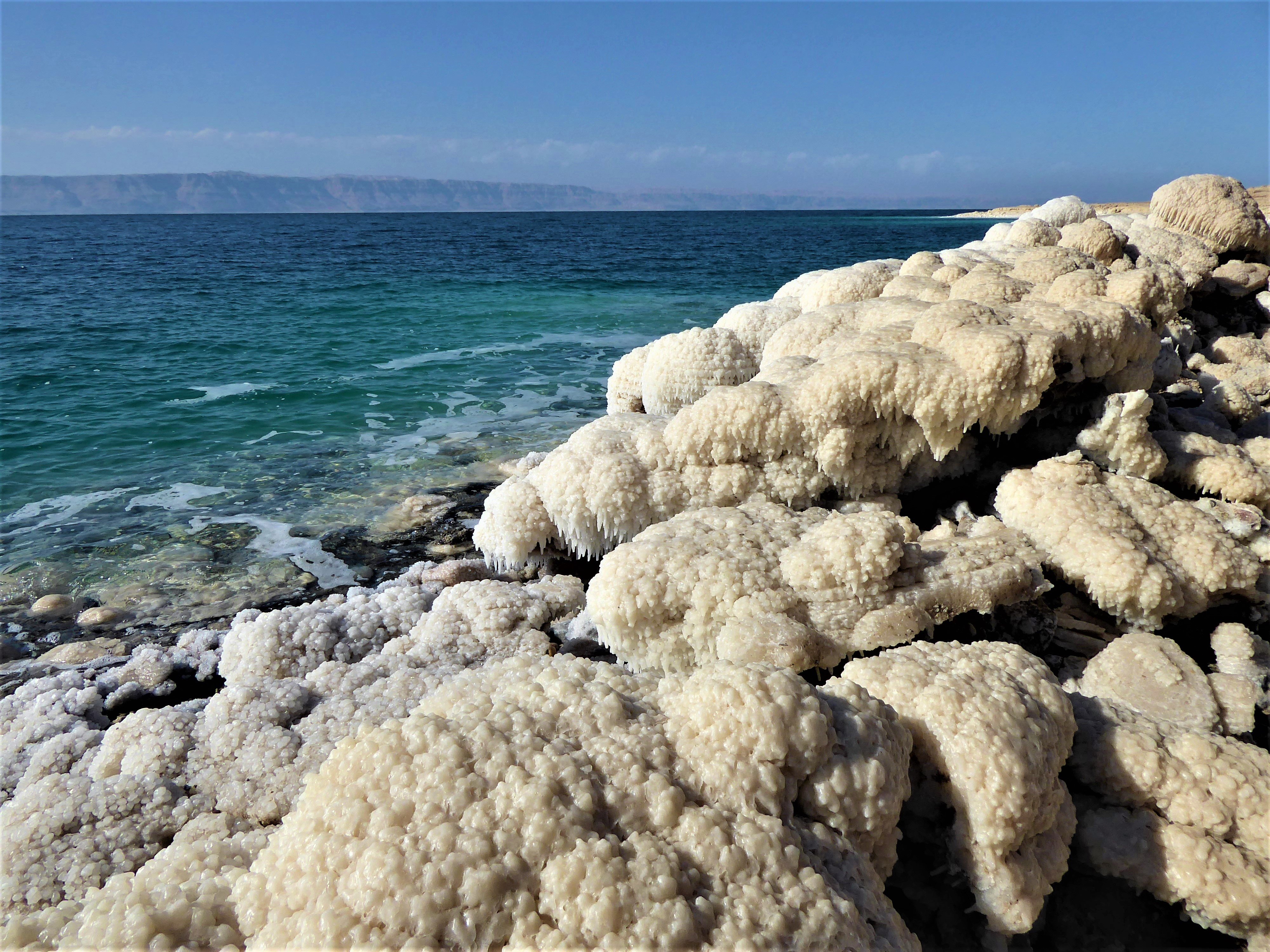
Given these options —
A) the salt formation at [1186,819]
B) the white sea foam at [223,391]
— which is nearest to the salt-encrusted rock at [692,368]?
the salt formation at [1186,819]

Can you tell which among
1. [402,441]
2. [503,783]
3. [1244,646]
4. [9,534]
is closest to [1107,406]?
[1244,646]

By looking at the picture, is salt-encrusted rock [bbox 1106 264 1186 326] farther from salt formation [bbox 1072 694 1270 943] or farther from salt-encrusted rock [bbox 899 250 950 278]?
salt formation [bbox 1072 694 1270 943]

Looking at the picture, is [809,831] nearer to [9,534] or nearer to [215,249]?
[9,534]

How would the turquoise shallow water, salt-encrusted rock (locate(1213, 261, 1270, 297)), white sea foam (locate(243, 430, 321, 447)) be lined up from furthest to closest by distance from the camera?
1. white sea foam (locate(243, 430, 321, 447))
2. salt-encrusted rock (locate(1213, 261, 1270, 297))
3. the turquoise shallow water

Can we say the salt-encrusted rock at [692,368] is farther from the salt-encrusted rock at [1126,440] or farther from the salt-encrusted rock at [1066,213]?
the salt-encrusted rock at [1066,213]

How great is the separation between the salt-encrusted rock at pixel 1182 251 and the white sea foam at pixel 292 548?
791 centimetres

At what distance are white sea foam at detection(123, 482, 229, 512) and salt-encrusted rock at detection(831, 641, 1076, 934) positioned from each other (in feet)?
24.3

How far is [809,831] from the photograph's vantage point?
1953 millimetres

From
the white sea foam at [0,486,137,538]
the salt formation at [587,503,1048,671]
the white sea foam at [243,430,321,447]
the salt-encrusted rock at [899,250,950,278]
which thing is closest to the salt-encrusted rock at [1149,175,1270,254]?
the salt-encrusted rock at [899,250,950,278]

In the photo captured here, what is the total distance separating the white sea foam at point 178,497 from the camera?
7.66 meters

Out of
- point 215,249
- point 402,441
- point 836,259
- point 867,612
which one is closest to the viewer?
point 867,612

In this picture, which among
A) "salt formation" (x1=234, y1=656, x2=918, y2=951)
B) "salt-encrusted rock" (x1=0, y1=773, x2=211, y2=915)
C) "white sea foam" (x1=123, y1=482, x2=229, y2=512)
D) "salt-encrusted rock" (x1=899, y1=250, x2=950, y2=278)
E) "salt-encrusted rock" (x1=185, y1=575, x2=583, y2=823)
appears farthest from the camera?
"white sea foam" (x1=123, y1=482, x2=229, y2=512)

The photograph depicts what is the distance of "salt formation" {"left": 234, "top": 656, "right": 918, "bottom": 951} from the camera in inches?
61.4

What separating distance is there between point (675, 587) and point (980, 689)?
4.32 ft
